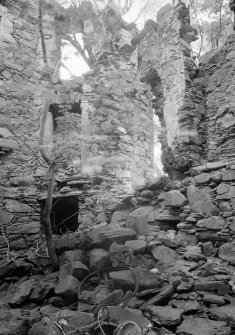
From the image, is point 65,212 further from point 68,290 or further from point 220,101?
point 220,101

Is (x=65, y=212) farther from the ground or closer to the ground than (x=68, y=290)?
farther from the ground

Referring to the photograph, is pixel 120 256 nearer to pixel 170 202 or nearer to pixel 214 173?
pixel 170 202

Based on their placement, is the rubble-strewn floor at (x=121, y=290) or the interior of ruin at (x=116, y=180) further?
the interior of ruin at (x=116, y=180)

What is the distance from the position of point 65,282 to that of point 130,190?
3.36 metres

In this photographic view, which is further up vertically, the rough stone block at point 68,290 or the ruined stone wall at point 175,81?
the ruined stone wall at point 175,81

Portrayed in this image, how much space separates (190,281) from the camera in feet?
10.2

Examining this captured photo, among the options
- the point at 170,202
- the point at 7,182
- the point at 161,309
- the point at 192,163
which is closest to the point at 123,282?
the point at 161,309

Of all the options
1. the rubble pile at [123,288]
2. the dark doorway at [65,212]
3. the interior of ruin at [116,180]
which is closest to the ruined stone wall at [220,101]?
the interior of ruin at [116,180]

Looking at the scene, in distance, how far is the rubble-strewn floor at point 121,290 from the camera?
2.50m

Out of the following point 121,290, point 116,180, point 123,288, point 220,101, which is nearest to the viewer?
point 121,290

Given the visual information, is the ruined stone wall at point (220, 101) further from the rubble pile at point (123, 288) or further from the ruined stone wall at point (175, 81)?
the rubble pile at point (123, 288)

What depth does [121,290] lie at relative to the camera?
3080 mm

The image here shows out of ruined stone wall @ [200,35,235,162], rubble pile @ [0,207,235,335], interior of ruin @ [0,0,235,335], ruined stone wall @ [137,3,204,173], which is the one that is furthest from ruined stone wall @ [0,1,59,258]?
ruined stone wall @ [200,35,235,162]

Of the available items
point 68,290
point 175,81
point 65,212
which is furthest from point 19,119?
point 68,290
